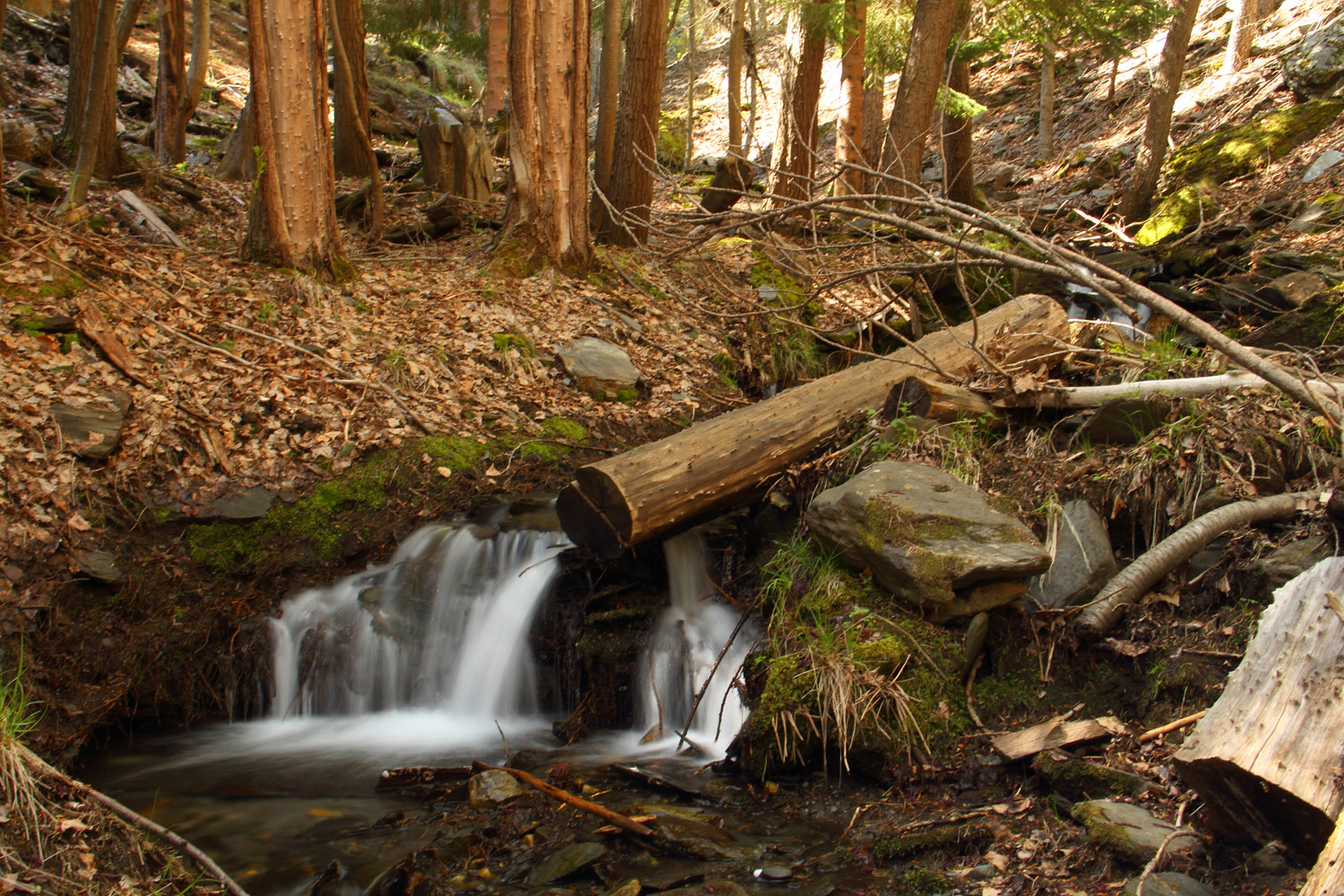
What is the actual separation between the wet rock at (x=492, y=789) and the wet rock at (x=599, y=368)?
4254mm

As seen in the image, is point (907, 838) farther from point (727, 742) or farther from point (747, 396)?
point (747, 396)

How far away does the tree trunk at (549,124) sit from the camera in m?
8.99

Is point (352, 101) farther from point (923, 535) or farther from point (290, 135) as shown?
point (923, 535)

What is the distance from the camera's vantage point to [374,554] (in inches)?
243

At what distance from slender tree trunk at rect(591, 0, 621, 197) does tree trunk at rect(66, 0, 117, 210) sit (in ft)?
16.8

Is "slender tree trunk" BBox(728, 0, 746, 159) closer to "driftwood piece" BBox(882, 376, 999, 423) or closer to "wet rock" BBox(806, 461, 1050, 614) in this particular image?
"driftwood piece" BBox(882, 376, 999, 423)

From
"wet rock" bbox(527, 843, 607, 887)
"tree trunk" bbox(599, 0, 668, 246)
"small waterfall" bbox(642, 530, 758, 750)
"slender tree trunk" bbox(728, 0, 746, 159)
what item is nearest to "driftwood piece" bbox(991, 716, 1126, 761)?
"small waterfall" bbox(642, 530, 758, 750)

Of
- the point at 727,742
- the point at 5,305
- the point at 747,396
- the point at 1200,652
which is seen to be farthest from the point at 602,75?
the point at 1200,652

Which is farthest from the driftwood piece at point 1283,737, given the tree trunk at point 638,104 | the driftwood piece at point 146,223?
the driftwood piece at point 146,223

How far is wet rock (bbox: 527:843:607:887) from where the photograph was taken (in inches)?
145

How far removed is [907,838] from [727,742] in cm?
146

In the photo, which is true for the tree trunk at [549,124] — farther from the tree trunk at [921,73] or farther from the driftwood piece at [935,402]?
the driftwood piece at [935,402]

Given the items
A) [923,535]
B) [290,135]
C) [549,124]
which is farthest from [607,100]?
[923,535]

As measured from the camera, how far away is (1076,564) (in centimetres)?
453
